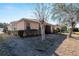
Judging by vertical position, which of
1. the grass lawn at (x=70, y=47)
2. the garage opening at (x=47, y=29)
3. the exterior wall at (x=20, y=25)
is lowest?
the grass lawn at (x=70, y=47)

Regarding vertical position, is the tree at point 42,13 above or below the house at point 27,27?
above

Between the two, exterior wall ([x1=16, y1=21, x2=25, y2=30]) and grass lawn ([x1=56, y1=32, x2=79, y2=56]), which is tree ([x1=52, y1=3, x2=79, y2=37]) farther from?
exterior wall ([x1=16, y1=21, x2=25, y2=30])

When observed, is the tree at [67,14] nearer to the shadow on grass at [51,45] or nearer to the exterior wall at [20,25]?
the shadow on grass at [51,45]

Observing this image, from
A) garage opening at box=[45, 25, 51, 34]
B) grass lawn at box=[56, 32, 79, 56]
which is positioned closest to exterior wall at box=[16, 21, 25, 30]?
garage opening at box=[45, 25, 51, 34]

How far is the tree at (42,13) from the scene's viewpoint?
323cm

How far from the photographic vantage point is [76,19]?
10.7 feet

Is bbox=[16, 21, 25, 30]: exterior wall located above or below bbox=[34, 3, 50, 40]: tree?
below

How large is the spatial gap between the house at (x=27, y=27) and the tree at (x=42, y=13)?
0.05 metres

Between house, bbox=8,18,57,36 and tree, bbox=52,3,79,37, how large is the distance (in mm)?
182

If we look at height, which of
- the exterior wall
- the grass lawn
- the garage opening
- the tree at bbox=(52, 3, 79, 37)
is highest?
the tree at bbox=(52, 3, 79, 37)

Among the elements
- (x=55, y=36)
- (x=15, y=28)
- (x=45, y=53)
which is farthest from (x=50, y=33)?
(x=15, y=28)

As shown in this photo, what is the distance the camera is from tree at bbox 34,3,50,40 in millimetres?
3234

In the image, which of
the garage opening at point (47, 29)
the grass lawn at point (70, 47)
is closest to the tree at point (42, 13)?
the garage opening at point (47, 29)

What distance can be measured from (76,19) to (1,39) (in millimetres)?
1095
